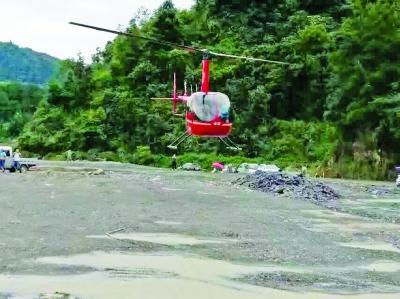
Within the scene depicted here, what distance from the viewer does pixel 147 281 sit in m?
10.2

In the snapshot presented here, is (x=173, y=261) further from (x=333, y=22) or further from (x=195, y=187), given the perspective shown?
(x=333, y=22)

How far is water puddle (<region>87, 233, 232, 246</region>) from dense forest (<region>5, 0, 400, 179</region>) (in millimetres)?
30178

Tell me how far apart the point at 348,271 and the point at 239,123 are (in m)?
48.2

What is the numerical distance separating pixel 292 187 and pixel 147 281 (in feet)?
67.7

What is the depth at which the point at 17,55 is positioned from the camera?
550ft

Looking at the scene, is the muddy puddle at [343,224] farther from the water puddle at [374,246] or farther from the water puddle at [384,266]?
the water puddle at [384,266]

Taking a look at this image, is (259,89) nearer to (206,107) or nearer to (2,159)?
(2,159)

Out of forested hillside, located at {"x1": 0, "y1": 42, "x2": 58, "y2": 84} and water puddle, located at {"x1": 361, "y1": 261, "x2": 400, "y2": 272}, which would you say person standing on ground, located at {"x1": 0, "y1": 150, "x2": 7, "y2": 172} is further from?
forested hillside, located at {"x1": 0, "y1": 42, "x2": 58, "y2": 84}

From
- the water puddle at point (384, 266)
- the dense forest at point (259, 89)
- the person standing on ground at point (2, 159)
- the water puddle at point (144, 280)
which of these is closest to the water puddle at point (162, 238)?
the water puddle at point (144, 280)

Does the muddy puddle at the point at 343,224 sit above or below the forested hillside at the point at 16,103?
below

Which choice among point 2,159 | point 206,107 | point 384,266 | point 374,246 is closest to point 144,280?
point 384,266

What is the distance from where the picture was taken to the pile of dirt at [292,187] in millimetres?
27734

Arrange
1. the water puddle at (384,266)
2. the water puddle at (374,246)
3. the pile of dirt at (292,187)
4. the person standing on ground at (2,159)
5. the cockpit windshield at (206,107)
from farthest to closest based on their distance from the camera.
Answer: the person standing on ground at (2,159), the cockpit windshield at (206,107), the pile of dirt at (292,187), the water puddle at (374,246), the water puddle at (384,266)

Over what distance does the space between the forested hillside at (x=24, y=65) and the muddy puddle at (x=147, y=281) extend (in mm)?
150247
